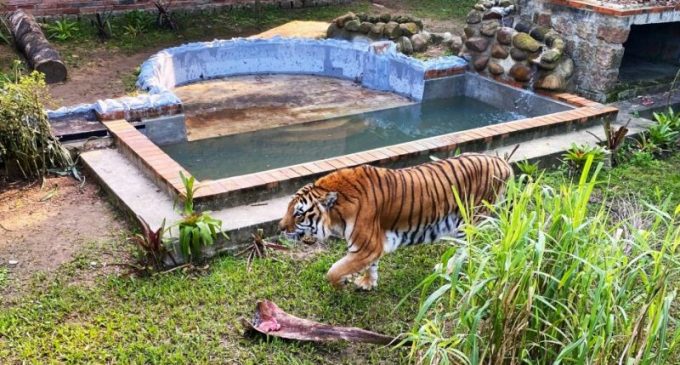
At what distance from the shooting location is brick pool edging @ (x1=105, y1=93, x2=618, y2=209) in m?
4.61

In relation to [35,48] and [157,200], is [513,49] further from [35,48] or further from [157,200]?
[35,48]

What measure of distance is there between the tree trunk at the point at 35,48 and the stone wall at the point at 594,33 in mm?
5467

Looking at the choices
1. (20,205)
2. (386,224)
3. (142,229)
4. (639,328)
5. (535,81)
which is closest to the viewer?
(639,328)

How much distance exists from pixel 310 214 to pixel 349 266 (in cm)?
39

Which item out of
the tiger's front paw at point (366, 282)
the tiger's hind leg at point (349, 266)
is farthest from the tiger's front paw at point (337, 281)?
the tiger's front paw at point (366, 282)

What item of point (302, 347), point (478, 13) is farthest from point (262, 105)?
point (302, 347)

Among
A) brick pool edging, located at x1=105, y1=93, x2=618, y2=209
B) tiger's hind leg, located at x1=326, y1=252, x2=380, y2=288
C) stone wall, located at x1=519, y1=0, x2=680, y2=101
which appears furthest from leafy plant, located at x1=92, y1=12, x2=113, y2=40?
tiger's hind leg, located at x1=326, y1=252, x2=380, y2=288

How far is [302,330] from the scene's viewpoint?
352 centimetres

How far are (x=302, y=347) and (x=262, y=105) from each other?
463 centimetres

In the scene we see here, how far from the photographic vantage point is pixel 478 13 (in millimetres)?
7973

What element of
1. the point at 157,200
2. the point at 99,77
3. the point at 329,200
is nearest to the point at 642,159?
the point at 329,200

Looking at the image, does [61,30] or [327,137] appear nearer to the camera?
[327,137]

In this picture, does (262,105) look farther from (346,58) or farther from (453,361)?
(453,361)

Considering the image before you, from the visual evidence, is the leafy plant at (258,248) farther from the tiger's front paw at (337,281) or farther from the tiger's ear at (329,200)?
the tiger's ear at (329,200)
